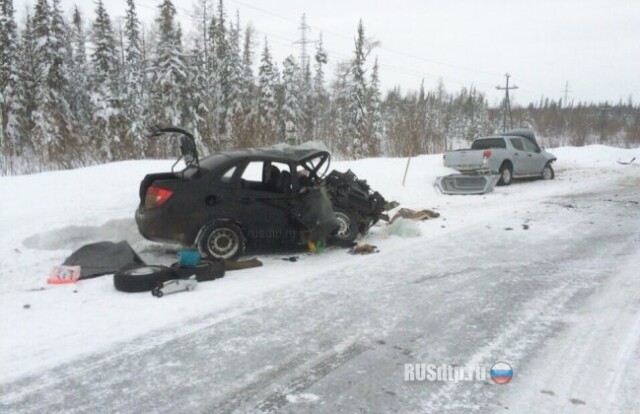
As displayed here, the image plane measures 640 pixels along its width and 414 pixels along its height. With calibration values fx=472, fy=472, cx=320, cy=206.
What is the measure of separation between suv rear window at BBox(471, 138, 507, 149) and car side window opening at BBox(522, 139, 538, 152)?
4.96 ft

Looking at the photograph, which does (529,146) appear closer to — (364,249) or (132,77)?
(364,249)

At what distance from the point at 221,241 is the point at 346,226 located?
2277mm

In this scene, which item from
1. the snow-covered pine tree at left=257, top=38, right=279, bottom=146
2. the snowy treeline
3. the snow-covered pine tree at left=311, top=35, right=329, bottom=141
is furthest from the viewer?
the snow-covered pine tree at left=311, top=35, right=329, bottom=141

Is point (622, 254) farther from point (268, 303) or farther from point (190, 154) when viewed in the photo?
point (190, 154)

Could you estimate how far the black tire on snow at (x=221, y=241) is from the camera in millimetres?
6754

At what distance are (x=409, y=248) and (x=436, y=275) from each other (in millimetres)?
1602

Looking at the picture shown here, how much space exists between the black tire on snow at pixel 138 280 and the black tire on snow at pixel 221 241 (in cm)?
115

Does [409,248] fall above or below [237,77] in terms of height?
below

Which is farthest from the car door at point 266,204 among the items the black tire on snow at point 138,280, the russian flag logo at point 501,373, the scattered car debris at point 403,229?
the russian flag logo at point 501,373

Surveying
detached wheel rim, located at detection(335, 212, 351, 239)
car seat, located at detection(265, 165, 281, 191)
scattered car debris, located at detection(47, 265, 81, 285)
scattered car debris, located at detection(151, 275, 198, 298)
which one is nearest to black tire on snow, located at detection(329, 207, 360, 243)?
detached wheel rim, located at detection(335, 212, 351, 239)

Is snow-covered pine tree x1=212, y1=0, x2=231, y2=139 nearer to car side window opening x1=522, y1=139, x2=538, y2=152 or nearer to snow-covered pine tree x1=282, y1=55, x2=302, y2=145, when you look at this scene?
snow-covered pine tree x1=282, y1=55, x2=302, y2=145

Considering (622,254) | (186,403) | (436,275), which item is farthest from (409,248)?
(186,403)

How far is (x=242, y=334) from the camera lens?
14.0ft

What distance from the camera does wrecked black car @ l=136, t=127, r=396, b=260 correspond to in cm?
666
